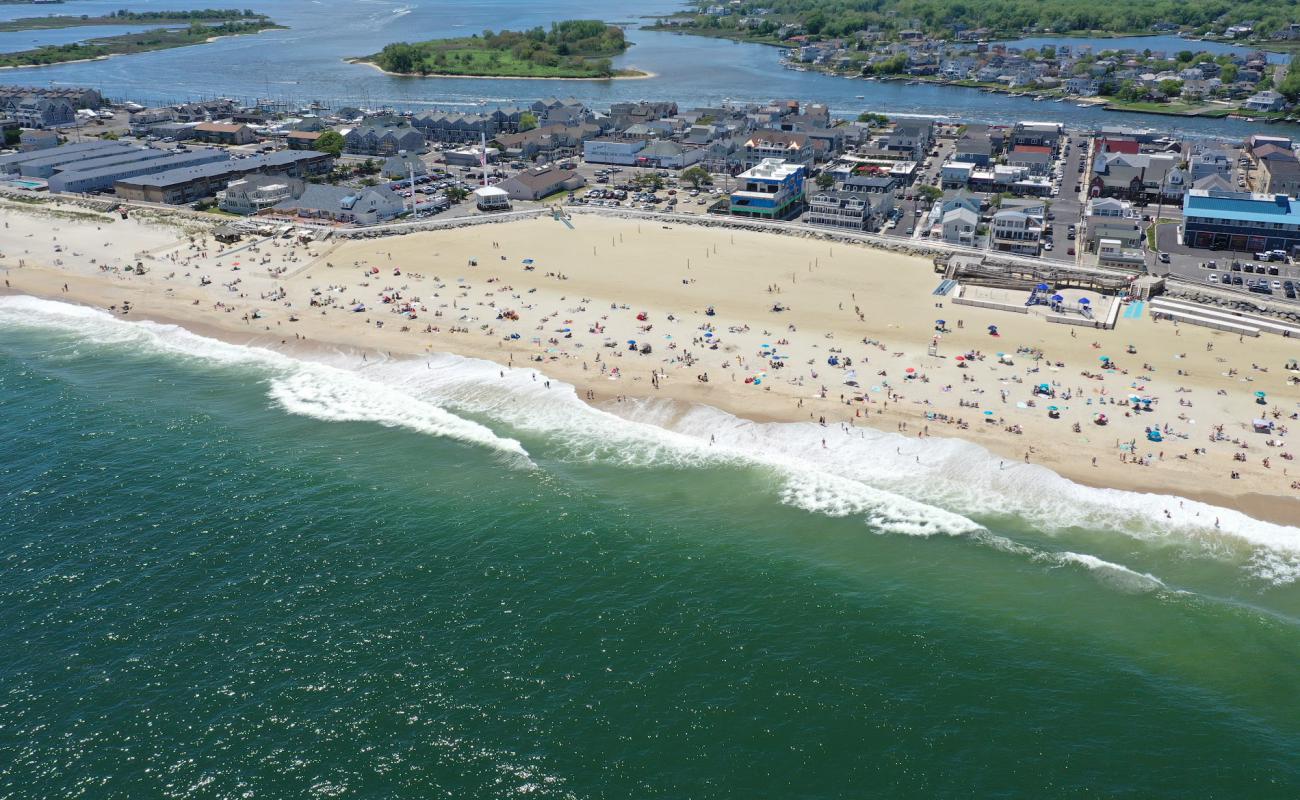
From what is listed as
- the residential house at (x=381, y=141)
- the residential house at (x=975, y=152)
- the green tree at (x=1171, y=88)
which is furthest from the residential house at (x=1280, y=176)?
the residential house at (x=381, y=141)

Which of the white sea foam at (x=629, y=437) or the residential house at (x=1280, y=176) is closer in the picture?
the white sea foam at (x=629, y=437)

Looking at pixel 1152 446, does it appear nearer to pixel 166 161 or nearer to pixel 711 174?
pixel 711 174

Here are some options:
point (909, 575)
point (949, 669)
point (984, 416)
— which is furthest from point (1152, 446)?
point (949, 669)

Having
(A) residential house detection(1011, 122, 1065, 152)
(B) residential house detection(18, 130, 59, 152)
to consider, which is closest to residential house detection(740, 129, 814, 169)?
(A) residential house detection(1011, 122, 1065, 152)

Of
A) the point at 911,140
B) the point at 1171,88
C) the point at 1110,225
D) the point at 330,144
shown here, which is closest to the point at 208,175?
the point at 330,144

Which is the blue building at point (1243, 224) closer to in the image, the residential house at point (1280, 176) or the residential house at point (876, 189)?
the residential house at point (1280, 176)

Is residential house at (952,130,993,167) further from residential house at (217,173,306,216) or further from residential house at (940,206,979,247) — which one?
residential house at (217,173,306,216)

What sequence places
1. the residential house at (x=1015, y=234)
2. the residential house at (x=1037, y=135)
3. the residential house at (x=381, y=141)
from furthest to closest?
the residential house at (x=381, y=141), the residential house at (x=1037, y=135), the residential house at (x=1015, y=234)
